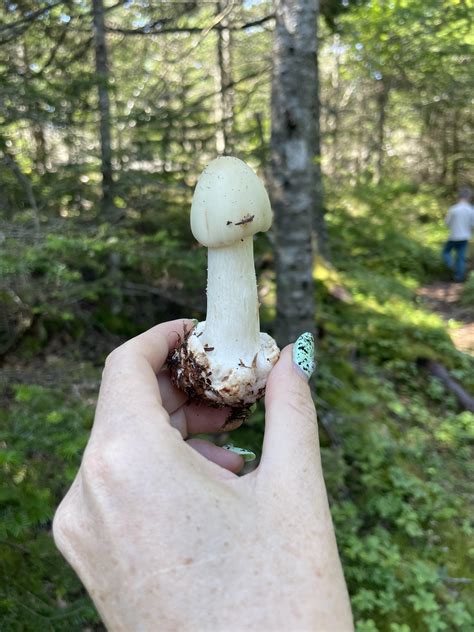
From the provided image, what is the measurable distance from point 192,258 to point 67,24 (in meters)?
3.09

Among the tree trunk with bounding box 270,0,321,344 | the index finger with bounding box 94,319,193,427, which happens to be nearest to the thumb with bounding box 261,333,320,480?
the index finger with bounding box 94,319,193,427

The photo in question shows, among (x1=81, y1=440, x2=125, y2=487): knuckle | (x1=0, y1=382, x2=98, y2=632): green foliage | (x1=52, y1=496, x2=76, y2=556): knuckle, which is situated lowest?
(x1=0, y1=382, x2=98, y2=632): green foliage

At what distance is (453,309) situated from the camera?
8.55 meters

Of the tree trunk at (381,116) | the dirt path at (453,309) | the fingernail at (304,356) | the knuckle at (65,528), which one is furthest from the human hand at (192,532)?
the tree trunk at (381,116)

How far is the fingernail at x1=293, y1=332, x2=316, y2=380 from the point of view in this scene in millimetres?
1469

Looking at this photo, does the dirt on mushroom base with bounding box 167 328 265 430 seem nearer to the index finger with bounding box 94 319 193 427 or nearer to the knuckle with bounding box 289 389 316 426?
the index finger with bounding box 94 319 193 427

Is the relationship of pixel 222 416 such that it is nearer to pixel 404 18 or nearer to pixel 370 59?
pixel 404 18

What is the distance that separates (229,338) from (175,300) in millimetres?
2690

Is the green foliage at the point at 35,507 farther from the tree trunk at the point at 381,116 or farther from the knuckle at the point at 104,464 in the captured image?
the tree trunk at the point at 381,116

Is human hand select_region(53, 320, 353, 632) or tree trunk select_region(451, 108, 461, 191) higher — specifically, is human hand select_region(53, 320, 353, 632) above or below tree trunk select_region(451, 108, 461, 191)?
below

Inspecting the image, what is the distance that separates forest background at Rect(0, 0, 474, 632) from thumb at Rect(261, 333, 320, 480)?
821 millimetres

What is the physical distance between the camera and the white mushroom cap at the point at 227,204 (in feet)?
4.67

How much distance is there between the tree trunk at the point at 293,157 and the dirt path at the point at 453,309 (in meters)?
4.10

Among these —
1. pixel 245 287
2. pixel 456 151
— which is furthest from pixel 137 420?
pixel 456 151
